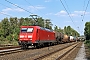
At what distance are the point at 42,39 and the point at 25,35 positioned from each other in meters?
4.87

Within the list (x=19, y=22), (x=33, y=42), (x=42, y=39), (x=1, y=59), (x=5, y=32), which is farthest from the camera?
(x=19, y=22)


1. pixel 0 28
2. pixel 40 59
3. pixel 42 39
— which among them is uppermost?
pixel 0 28

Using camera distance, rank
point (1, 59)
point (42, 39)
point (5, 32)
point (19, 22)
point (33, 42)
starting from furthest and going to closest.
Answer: point (19, 22) < point (5, 32) < point (42, 39) < point (33, 42) < point (1, 59)

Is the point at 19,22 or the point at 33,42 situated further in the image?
the point at 19,22

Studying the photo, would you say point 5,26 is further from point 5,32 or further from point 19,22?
point 19,22

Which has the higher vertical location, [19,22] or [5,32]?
[19,22]

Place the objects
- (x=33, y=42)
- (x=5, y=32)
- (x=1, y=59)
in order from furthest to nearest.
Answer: (x=5, y=32), (x=33, y=42), (x=1, y=59)

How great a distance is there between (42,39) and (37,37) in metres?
3.44

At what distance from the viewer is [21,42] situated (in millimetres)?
30672

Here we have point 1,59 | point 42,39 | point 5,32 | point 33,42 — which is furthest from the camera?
point 5,32

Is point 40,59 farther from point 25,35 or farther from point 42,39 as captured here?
point 42,39

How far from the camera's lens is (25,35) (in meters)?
30.8

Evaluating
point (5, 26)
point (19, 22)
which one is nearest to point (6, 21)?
point (5, 26)

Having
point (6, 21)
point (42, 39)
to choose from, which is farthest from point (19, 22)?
point (42, 39)
